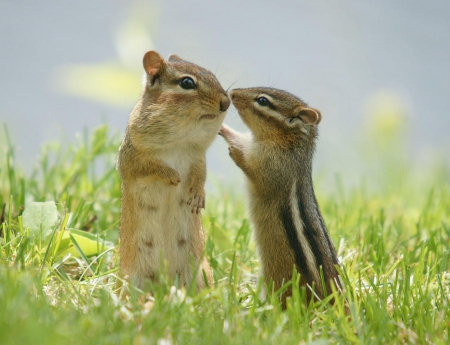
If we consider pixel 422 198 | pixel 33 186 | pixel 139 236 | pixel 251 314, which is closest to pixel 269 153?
pixel 139 236

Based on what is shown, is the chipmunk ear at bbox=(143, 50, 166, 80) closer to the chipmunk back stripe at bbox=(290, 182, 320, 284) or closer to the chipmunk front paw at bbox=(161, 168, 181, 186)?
the chipmunk front paw at bbox=(161, 168, 181, 186)

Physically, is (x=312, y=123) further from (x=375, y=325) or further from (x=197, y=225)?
(x=375, y=325)

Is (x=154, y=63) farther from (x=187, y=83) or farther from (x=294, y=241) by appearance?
(x=294, y=241)

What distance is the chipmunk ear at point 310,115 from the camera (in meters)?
3.62

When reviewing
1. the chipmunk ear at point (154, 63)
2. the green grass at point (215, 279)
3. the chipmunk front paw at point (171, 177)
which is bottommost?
the green grass at point (215, 279)

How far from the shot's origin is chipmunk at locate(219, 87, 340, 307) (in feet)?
10.6

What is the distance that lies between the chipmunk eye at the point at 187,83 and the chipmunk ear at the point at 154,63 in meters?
0.15

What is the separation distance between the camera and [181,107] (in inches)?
124

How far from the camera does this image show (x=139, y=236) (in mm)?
3174

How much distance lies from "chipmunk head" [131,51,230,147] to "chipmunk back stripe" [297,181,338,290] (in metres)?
0.62

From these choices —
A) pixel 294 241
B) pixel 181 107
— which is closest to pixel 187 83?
pixel 181 107

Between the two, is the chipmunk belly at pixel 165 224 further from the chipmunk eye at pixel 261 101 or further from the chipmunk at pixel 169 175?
the chipmunk eye at pixel 261 101

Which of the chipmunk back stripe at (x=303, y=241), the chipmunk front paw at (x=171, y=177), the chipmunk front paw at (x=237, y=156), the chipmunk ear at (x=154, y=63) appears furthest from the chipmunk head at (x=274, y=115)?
the chipmunk front paw at (x=171, y=177)

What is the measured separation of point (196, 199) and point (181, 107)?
0.45 m
